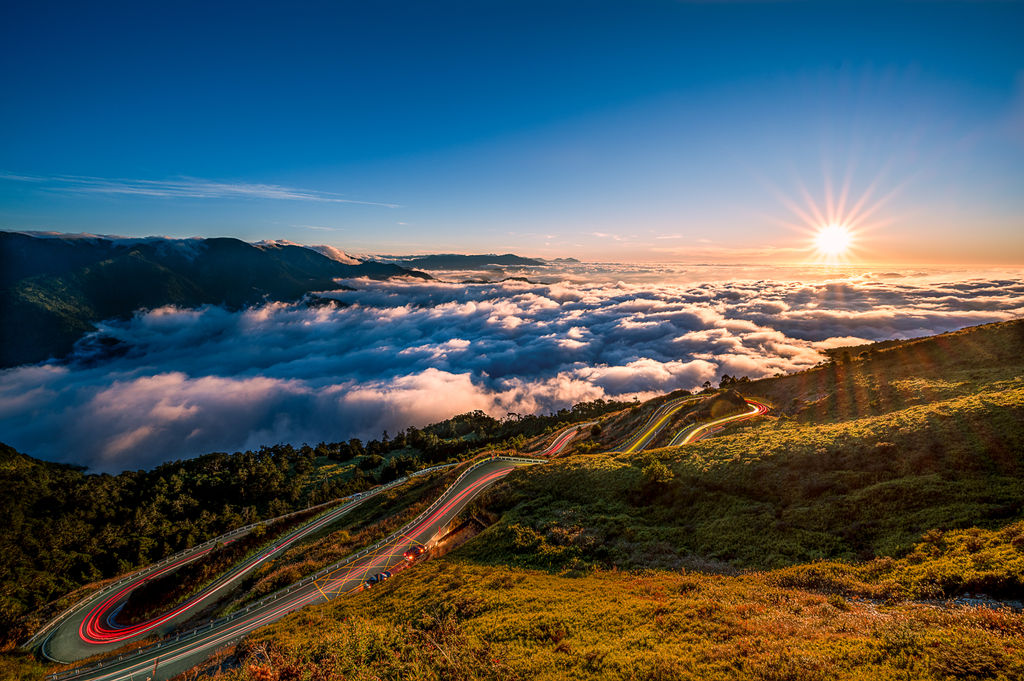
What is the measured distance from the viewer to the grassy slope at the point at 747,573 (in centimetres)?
1038

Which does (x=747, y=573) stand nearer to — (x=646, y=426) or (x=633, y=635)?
(x=633, y=635)

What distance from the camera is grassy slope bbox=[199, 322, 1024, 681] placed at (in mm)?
10383

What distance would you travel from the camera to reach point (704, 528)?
67.3 ft

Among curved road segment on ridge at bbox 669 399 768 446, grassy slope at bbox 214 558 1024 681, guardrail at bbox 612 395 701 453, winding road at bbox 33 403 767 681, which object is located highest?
grassy slope at bbox 214 558 1024 681

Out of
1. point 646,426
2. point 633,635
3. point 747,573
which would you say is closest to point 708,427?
point 646,426

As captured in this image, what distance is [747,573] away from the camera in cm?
1602

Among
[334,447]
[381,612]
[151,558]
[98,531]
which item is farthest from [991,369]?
[334,447]

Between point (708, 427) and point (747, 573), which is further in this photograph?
point (708, 427)

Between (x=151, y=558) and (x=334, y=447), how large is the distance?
7010 cm

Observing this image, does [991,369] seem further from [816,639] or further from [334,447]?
[334,447]

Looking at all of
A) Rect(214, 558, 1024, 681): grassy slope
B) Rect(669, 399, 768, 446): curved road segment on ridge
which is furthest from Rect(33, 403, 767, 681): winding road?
Rect(214, 558, 1024, 681): grassy slope

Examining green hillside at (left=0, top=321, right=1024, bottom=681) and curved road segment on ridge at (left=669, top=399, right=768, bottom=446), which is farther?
curved road segment on ridge at (left=669, top=399, right=768, bottom=446)

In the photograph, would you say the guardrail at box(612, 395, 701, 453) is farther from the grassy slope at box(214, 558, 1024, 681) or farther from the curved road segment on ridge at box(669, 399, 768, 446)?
the grassy slope at box(214, 558, 1024, 681)

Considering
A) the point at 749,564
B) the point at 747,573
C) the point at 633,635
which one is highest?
the point at 633,635
